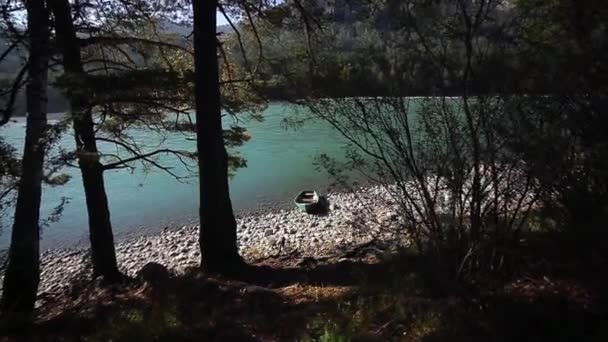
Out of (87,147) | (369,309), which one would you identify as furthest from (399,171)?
(87,147)

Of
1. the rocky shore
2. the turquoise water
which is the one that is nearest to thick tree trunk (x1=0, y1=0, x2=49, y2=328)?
the rocky shore

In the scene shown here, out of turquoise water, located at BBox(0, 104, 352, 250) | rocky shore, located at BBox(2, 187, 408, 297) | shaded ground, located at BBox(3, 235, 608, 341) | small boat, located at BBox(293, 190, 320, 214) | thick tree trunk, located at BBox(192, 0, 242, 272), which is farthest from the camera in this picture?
turquoise water, located at BBox(0, 104, 352, 250)

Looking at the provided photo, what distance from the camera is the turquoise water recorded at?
13984 millimetres

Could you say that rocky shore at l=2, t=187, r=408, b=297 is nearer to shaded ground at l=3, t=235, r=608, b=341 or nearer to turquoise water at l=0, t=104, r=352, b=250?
turquoise water at l=0, t=104, r=352, b=250

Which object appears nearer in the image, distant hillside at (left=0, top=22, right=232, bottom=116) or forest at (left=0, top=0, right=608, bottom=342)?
forest at (left=0, top=0, right=608, bottom=342)

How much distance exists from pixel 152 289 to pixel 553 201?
3503mm

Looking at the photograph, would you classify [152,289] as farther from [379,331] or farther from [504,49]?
[504,49]

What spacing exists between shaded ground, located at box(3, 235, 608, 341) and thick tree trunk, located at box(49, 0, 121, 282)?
2088mm

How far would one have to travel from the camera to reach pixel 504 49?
9.98 feet

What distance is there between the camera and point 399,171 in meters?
3.62

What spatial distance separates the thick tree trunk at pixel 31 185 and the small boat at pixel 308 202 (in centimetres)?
850

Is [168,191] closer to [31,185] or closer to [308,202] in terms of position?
[308,202]

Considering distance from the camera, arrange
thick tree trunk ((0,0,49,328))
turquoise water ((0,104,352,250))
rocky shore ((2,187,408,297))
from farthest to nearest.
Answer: turquoise water ((0,104,352,250)) → rocky shore ((2,187,408,297)) → thick tree trunk ((0,0,49,328))

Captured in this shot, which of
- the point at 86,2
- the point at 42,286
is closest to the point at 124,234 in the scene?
the point at 42,286
